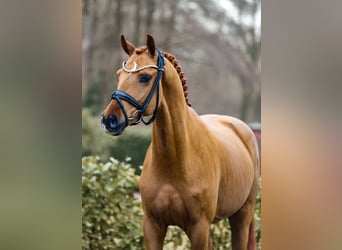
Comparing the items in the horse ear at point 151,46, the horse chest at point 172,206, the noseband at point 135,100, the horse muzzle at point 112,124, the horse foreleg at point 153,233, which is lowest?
the horse foreleg at point 153,233

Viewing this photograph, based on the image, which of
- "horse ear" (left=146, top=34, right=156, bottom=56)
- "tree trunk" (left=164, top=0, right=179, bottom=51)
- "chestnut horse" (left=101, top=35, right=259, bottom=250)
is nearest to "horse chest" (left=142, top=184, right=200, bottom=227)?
"chestnut horse" (left=101, top=35, right=259, bottom=250)

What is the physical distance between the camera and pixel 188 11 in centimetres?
213

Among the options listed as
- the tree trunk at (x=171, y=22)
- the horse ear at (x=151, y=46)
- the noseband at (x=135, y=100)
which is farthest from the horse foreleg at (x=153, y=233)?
the tree trunk at (x=171, y=22)

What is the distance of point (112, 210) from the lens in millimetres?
2121

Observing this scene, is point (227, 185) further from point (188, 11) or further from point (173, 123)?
point (188, 11)

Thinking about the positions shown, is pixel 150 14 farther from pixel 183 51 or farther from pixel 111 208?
pixel 111 208

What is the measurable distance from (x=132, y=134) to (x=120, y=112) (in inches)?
19.3

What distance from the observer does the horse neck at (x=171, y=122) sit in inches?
68.6

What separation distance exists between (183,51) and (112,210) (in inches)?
30.0

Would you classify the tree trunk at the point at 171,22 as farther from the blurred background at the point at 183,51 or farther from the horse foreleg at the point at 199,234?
the horse foreleg at the point at 199,234
